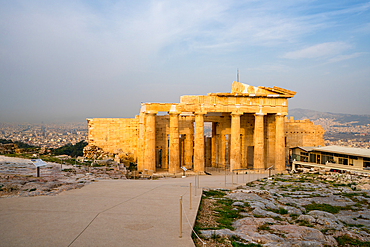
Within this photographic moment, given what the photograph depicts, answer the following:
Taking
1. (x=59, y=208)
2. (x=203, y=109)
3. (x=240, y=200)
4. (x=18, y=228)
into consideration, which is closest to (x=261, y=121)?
(x=203, y=109)

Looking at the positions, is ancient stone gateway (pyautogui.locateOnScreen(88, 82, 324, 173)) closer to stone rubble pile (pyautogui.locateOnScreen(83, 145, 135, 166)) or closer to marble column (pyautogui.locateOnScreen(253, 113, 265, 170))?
marble column (pyautogui.locateOnScreen(253, 113, 265, 170))

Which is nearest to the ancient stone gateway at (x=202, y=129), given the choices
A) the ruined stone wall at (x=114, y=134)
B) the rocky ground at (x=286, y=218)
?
the ruined stone wall at (x=114, y=134)

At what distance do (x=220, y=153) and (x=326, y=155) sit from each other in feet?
42.6

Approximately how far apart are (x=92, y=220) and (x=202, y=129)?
67.1ft

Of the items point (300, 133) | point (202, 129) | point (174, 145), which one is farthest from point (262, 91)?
point (300, 133)

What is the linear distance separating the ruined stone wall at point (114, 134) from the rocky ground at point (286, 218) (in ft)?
68.3

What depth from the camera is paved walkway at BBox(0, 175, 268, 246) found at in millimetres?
6398

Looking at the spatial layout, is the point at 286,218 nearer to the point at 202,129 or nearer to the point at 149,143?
the point at 202,129

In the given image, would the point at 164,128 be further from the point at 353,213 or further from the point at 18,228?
the point at 18,228

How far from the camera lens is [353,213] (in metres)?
11.6

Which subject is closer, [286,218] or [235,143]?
[286,218]

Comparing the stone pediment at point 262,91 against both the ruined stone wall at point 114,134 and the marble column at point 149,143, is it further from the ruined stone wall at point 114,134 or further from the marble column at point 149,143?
the ruined stone wall at point 114,134

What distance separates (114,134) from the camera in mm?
33344

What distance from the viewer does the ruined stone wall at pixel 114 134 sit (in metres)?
32.9
